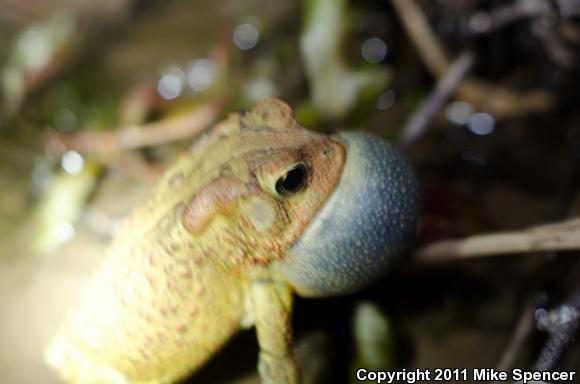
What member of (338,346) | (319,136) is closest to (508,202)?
(338,346)

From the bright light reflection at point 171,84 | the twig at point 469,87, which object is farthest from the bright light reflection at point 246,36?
the twig at point 469,87

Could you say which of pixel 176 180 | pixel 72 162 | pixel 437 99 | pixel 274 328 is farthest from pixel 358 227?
pixel 72 162

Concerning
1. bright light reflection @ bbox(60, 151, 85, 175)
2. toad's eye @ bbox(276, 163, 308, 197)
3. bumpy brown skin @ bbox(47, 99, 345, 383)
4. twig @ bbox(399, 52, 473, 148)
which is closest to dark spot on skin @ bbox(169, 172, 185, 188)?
bumpy brown skin @ bbox(47, 99, 345, 383)

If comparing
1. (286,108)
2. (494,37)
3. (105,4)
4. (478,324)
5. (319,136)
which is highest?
Answer: (105,4)

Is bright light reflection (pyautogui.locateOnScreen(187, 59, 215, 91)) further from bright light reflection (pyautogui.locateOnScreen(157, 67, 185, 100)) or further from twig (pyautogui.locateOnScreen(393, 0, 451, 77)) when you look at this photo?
twig (pyautogui.locateOnScreen(393, 0, 451, 77))

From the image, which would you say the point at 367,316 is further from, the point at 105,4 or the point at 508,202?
the point at 105,4
